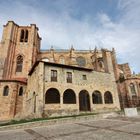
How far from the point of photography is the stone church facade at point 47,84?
1830cm

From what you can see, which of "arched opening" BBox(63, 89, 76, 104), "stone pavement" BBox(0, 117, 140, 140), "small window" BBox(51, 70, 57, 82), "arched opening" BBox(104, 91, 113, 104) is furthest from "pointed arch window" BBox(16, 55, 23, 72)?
"stone pavement" BBox(0, 117, 140, 140)

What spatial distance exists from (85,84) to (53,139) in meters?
15.1

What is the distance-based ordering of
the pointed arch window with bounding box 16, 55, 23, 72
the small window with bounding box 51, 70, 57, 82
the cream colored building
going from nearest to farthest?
the cream colored building < the small window with bounding box 51, 70, 57, 82 < the pointed arch window with bounding box 16, 55, 23, 72

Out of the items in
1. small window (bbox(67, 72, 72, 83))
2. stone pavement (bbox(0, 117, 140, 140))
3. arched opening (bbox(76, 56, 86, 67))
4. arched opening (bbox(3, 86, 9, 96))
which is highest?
arched opening (bbox(76, 56, 86, 67))

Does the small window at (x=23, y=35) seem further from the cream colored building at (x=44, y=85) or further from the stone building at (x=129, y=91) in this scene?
the stone building at (x=129, y=91)

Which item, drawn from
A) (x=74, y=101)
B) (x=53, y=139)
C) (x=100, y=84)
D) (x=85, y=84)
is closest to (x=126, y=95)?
(x=100, y=84)

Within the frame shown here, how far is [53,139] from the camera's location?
663 cm

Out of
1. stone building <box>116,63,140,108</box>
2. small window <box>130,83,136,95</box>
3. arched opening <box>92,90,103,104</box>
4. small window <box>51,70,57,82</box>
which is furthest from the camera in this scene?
small window <box>130,83,136,95</box>

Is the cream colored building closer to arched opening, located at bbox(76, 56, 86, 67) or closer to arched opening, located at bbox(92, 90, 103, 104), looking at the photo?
arched opening, located at bbox(92, 90, 103, 104)

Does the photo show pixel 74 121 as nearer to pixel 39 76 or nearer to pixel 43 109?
pixel 43 109

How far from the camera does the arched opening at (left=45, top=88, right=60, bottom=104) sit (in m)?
17.9

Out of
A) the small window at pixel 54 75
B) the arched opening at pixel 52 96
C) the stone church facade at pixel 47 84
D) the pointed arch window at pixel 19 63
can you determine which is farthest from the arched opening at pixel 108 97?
the pointed arch window at pixel 19 63

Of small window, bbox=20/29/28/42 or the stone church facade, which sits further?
small window, bbox=20/29/28/42

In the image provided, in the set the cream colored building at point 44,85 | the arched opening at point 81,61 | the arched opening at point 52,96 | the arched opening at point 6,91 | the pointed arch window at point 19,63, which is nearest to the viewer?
the arched opening at point 52,96
